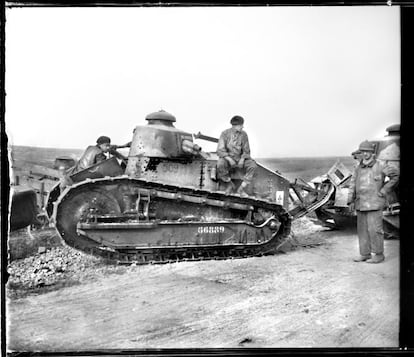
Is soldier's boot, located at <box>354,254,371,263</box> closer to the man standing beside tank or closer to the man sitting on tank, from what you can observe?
the man standing beside tank

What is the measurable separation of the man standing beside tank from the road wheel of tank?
3063 mm

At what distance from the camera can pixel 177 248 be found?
544 cm

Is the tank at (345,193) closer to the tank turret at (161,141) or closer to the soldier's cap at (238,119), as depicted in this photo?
the soldier's cap at (238,119)

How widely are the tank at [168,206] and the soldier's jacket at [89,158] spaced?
11cm

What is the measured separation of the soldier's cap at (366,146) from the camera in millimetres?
4797

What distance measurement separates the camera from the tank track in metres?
5.23

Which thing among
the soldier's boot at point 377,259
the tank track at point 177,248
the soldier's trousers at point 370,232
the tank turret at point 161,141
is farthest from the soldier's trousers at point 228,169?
the soldier's boot at point 377,259

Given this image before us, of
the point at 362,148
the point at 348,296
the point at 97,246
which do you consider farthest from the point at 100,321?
the point at 362,148

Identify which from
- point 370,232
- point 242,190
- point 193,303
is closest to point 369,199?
point 370,232

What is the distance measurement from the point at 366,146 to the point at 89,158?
3317 mm

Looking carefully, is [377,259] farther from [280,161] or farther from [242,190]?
[242,190]

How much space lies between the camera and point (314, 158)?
5156 mm

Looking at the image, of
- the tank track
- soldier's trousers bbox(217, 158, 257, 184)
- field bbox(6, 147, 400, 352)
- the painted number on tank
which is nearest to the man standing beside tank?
field bbox(6, 147, 400, 352)
